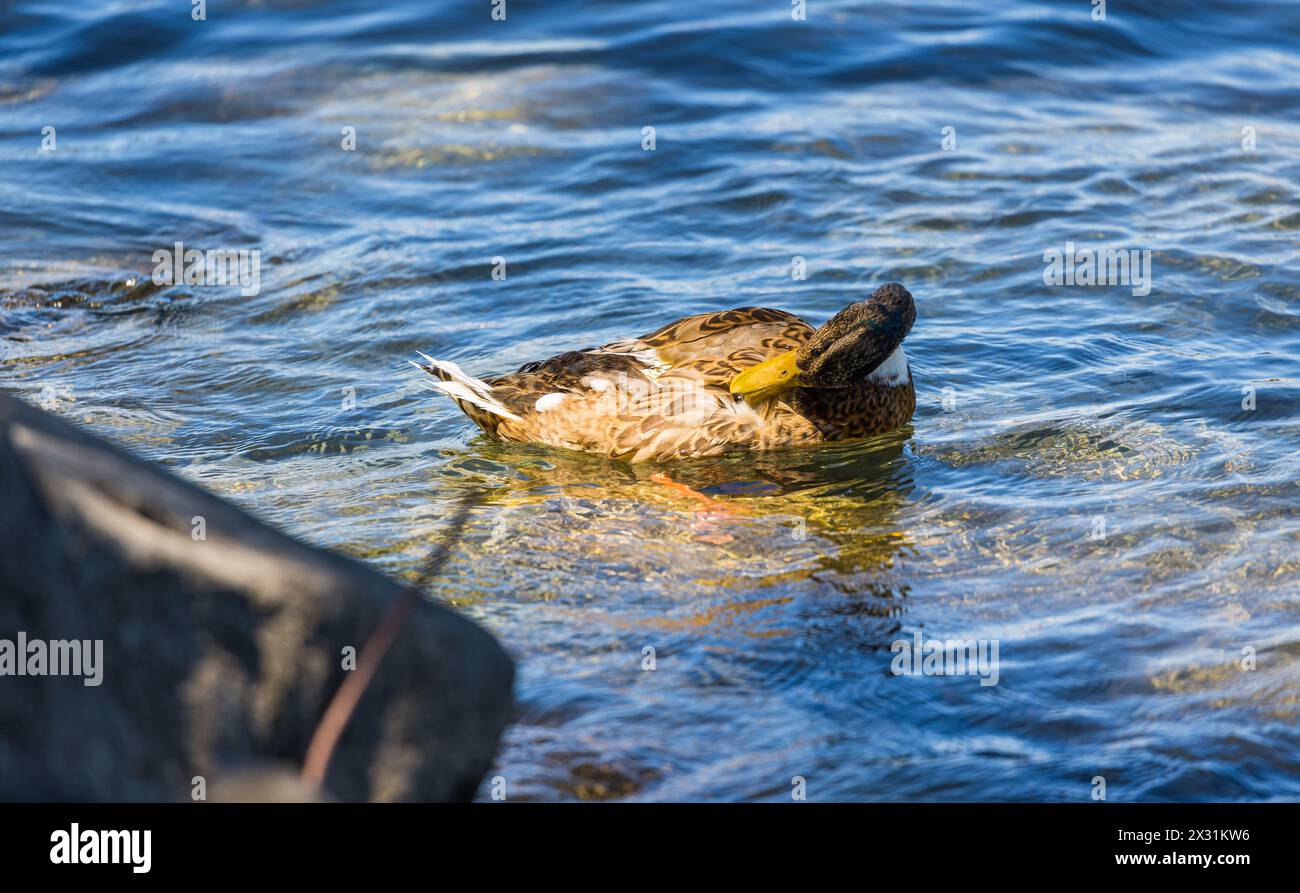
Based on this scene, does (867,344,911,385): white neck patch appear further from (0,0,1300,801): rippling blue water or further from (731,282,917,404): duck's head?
(0,0,1300,801): rippling blue water

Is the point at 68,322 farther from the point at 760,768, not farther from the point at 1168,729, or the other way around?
the point at 1168,729

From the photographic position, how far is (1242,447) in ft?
22.9

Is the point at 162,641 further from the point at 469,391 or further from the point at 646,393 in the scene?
the point at 646,393

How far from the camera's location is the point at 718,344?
293 inches

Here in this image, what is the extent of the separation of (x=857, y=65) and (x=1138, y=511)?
906 centimetres
